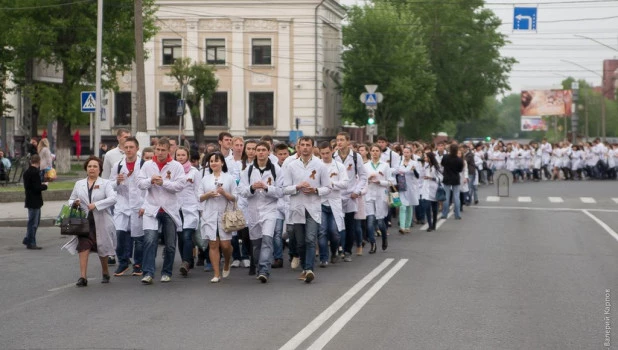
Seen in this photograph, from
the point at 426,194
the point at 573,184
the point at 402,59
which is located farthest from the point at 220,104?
the point at 426,194

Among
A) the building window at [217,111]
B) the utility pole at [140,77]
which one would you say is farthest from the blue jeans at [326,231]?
the building window at [217,111]

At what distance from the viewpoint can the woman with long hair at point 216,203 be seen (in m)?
14.7

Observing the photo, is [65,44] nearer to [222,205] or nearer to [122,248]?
[122,248]

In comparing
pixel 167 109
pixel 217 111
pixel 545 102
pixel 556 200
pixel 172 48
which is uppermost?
pixel 172 48

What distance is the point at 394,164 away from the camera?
23547 mm

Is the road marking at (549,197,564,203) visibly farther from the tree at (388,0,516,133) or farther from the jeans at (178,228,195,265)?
the tree at (388,0,516,133)

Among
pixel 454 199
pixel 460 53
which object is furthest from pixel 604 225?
pixel 460 53

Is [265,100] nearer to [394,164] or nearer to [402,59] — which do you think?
[402,59]

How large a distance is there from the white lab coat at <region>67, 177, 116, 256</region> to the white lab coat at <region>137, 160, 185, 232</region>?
1.33 ft

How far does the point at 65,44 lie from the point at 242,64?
2257cm

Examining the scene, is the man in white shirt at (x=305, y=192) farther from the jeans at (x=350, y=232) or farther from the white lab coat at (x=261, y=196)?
the jeans at (x=350, y=232)

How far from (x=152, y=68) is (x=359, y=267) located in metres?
51.9

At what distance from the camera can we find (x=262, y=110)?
66.7 metres

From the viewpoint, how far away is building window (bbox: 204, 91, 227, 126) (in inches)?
2635
